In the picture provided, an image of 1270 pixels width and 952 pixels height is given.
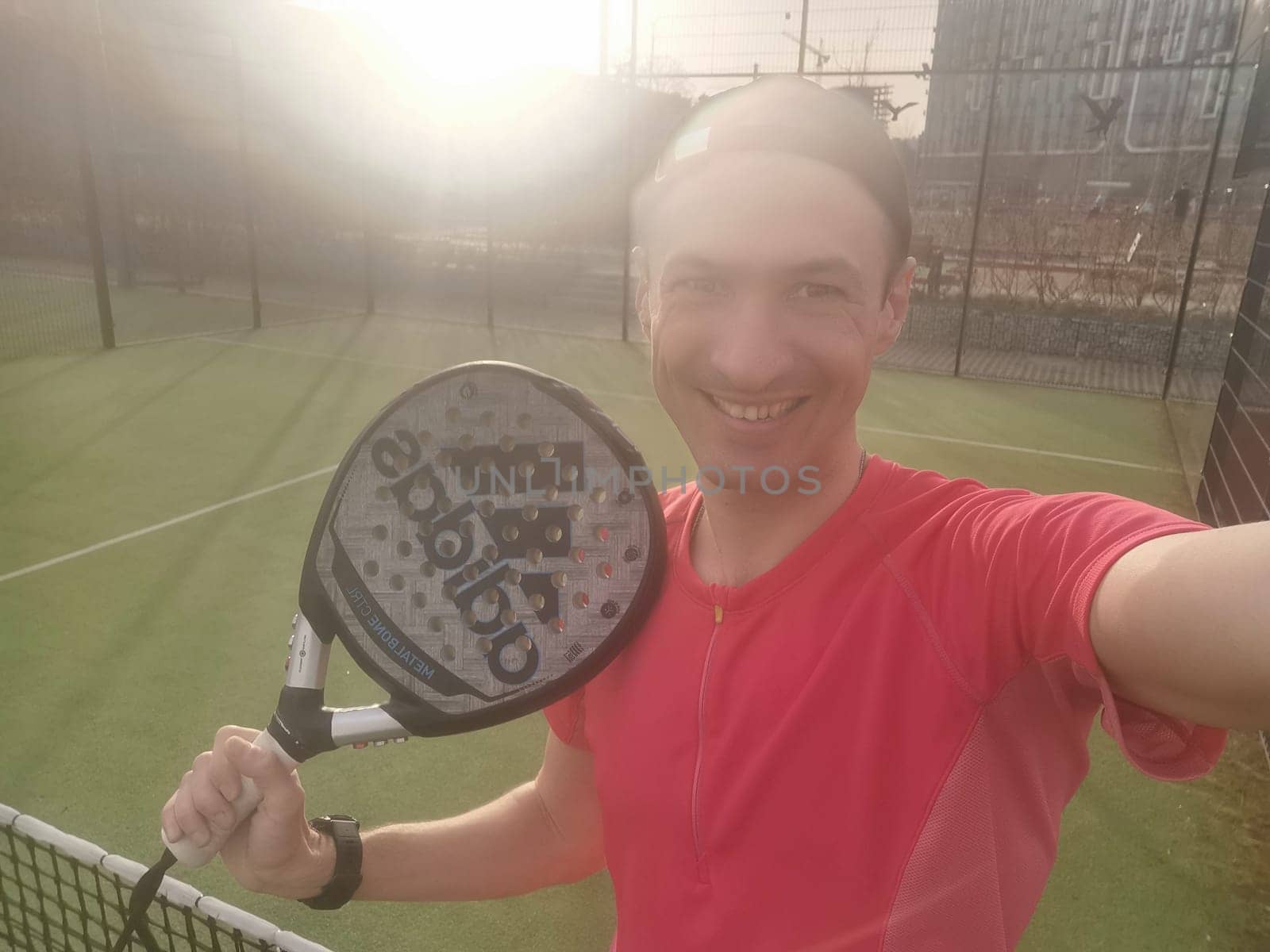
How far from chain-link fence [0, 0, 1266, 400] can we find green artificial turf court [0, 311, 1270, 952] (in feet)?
6.31

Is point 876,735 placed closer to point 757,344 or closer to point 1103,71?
point 757,344

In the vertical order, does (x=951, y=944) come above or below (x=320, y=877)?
above

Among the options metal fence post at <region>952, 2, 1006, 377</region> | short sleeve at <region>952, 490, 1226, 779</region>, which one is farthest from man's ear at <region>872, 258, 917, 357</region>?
metal fence post at <region>952, 2, 1006, 377</region>

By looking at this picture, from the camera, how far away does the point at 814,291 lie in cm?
105

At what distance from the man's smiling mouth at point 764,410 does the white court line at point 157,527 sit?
4887 mm

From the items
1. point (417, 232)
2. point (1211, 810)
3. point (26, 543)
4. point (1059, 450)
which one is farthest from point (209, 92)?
point (1211, 810)

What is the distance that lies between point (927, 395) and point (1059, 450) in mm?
2127

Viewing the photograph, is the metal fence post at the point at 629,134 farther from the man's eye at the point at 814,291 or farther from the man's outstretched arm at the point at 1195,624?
the man's outstretched arm at the point at 1195,624

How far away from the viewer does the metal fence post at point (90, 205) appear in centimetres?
956

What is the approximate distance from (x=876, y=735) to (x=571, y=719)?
47 cm

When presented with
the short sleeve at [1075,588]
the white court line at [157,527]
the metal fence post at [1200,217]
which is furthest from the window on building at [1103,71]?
the short sleeve at [1075,588]

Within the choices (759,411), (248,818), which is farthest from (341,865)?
(759,411)

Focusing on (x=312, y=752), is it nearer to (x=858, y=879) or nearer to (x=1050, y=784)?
(x=858, y=879)

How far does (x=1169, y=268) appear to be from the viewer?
10.1 metres
